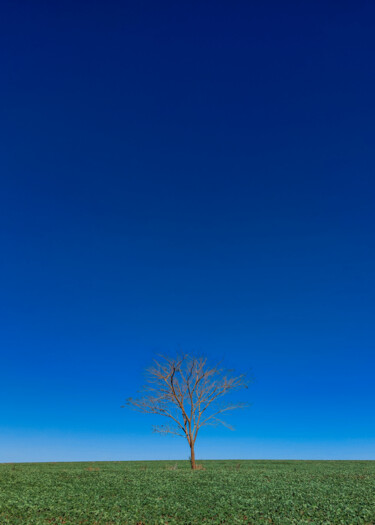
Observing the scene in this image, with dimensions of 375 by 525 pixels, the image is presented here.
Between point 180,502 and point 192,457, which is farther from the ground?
point 180,502

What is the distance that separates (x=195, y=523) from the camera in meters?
15.6

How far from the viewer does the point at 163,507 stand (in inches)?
722

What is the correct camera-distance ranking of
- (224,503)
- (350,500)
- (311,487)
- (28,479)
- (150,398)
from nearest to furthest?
(224,503)
(350,500)
(311,487)
(28,479)
(150,398)

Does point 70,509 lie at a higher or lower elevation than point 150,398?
lower

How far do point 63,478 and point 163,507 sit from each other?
1528cm

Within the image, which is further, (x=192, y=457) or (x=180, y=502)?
(x=192, y=457)

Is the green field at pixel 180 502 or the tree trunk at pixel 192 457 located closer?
the green field at pixel 180 502

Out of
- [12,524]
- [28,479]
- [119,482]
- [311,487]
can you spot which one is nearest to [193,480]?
[119,482]

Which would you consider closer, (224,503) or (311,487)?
(224,503)

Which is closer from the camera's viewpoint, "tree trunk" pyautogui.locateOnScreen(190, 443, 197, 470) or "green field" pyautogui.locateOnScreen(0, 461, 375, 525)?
"green field" pyautogui.locateOnScreen(0, 461, 375, 525)

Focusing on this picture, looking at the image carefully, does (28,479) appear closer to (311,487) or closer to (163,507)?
(163,507)

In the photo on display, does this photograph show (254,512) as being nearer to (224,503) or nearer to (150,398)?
(224,503)

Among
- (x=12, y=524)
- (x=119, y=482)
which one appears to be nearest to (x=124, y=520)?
(x=12, y=524)

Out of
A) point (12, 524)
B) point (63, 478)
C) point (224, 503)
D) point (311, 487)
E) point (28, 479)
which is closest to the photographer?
point (12, 524)
